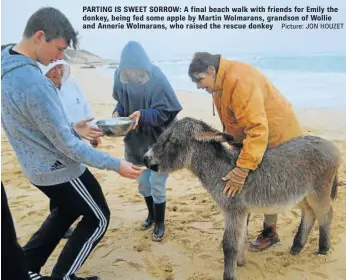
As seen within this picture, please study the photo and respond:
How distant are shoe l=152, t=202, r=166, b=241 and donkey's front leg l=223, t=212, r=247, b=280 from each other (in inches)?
31.5

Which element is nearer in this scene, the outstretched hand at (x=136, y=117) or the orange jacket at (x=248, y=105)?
the orange jacket at (x=248, y=105)

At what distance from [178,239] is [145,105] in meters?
1.15

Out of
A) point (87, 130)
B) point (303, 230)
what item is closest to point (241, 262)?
point (303, 230)

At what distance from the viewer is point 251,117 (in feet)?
8.14

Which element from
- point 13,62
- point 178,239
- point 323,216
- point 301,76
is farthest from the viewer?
point 301,76

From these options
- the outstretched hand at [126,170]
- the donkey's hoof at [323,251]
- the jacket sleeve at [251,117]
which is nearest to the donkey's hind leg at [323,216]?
the donkey's hoof at [323,251]

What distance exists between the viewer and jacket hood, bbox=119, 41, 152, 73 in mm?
3100

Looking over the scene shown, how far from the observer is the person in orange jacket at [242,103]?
8.19 feet

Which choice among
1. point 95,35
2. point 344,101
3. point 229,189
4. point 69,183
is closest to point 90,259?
A: point 69,183

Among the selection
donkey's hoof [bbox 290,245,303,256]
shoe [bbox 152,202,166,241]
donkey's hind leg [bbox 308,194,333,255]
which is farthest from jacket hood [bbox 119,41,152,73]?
donkey's hoof [bbox 290,245,303,256]

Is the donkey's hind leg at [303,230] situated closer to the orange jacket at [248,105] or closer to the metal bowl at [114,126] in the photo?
the orange jacket at [248,105]

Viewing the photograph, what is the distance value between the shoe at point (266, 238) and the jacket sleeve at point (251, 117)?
0.96 meters

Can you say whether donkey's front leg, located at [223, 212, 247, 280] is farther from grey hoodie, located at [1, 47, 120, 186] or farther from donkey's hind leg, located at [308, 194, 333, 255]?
grey hoodie, located at [1, 47, 120, 186]

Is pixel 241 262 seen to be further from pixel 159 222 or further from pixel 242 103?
pixel 242 103
